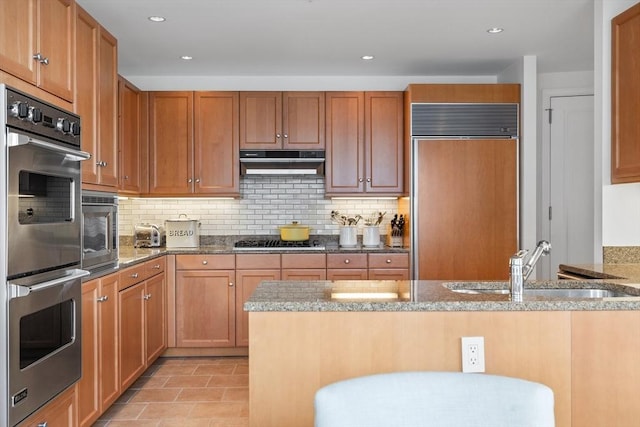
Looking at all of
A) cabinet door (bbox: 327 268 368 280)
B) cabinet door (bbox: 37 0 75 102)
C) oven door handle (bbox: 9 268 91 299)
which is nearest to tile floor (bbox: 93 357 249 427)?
cabinet door (bbox: 327 268 368 280)

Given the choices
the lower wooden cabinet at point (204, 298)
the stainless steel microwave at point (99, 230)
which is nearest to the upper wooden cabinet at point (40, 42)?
the stainless steel microwave at point (99, 230)

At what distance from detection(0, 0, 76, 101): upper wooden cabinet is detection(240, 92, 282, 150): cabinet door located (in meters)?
2.03

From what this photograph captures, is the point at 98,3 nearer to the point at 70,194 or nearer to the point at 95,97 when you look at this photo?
the point at 95,97

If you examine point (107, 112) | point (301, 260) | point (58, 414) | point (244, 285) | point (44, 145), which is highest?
point (107, 112)

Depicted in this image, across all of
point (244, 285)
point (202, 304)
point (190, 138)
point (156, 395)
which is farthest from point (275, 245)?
point (156, 395)

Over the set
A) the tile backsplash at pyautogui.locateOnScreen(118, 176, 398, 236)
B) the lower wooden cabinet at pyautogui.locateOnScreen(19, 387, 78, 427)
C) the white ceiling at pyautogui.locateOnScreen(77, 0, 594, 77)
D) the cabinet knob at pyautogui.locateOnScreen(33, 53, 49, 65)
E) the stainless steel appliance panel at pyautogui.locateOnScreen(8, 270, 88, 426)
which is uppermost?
the white ceiling at pyautogui.locateOnScreen(77, 0, 594, 77)

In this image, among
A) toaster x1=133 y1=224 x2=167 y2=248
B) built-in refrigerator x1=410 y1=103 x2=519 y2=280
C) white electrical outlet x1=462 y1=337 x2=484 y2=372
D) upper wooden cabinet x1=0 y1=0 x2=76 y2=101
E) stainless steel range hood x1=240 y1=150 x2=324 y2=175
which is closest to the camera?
white electrical outlet x1=462 y1=337 x2=484 y2=372

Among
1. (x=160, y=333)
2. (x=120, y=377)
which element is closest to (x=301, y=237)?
(x=160, y=333)

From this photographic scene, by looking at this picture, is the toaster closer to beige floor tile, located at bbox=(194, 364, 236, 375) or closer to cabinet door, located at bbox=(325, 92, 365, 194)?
beige floor tile, located at bbox=(194, 364, 236, 375)

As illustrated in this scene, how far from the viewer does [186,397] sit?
344 centimetres

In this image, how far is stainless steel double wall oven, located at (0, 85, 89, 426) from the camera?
6.19 feet

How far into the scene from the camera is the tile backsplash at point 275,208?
493 cm

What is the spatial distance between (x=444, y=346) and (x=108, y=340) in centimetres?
202

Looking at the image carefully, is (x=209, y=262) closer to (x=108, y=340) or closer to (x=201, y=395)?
Result: (x=201, y=395)
